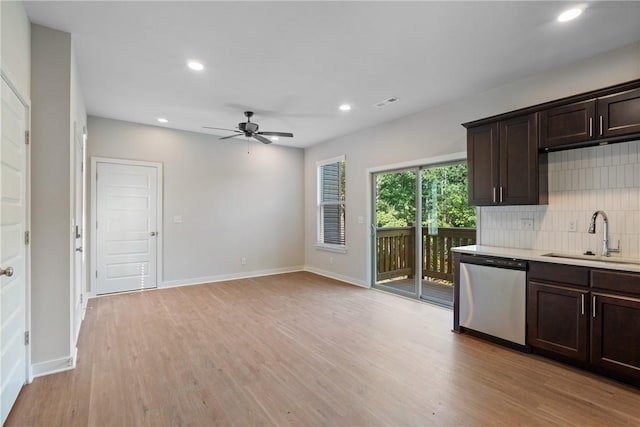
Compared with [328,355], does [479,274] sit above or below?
above

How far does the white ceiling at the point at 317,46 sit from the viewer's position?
236cm

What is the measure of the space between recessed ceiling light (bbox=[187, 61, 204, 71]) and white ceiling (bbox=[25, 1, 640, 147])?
0.20 ft

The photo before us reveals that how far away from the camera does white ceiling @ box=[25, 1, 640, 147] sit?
7.73ft

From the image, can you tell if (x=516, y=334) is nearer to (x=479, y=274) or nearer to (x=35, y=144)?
(x=479, y=274)

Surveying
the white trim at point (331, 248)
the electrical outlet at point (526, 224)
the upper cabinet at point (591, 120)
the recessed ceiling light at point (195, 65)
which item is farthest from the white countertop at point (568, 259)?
the recessed ceiling light at point (195, 65)

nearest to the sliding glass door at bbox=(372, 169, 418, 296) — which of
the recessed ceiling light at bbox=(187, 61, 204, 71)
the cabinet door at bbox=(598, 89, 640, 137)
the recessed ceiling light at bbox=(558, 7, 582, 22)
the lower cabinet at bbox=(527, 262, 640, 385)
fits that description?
the lower cabinet at bbox=(527, 262, 640, 385)

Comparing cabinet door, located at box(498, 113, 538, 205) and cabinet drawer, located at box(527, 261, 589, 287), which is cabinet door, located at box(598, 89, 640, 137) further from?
cabinet drawer, located at box(527, 261, 589, 287)

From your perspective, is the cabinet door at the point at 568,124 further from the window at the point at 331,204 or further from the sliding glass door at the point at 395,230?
the window at the point at 331,204

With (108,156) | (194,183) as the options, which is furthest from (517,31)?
(108,156)

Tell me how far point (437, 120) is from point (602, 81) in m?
1.77

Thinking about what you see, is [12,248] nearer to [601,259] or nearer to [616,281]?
[616,281]

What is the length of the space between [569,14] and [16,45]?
403cm

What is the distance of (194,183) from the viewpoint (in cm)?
579

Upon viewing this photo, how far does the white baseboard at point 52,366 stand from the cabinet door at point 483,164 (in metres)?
4.28
